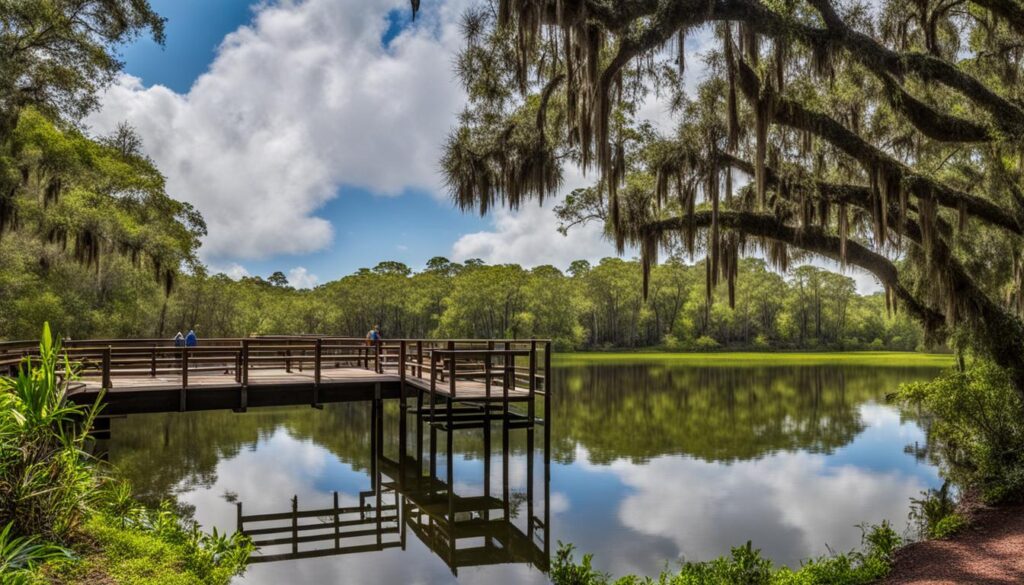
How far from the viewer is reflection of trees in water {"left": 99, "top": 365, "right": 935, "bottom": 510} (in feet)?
53.0

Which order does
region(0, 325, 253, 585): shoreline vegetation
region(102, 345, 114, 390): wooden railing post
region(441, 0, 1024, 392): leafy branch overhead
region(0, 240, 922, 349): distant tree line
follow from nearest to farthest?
1. region(0, 325, 253, 585): shoreline vegetation
2. region(441, 0, 1024, 392): leafy branch overhead
3. region(102, 345, 114, 390): wooden railing post
4. region(0, 240, 922, 349): distant tree line

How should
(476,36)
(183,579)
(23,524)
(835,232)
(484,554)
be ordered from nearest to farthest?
1. (23,524)
2. (183,579)
3. (484,554)
4. (476,36)
5. (835,232)

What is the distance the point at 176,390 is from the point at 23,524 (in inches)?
311

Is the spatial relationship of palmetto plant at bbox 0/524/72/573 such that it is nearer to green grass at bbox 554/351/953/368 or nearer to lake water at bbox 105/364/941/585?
lake water at bbox 105/364/941/585

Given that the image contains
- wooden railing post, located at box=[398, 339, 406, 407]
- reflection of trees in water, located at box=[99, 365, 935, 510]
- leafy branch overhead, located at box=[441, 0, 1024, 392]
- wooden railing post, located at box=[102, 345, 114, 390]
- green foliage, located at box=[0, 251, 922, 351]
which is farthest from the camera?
green foliage, located at box=[0, 251, 922, 351]

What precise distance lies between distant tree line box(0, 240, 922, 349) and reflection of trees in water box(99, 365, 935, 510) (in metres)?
13.4

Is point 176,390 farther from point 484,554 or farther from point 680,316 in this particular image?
point 680,316

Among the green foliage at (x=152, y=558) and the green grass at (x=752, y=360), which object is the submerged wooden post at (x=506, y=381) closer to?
the green foliage at (x=152, y=558)

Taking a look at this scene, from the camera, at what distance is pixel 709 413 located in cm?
2364

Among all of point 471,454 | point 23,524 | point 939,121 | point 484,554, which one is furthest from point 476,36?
point 471,454

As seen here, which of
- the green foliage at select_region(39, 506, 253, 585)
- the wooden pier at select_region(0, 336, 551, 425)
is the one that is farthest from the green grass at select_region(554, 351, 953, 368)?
the green foliage at select_region(39, 506, 253, 585)

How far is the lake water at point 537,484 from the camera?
9711mm

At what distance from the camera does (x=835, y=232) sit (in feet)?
48.1

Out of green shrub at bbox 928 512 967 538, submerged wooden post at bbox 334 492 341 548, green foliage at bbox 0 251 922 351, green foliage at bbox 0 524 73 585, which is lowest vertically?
submerged wooden post at bbox 334 492 341 548
